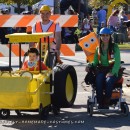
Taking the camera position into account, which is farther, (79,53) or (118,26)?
(118,26)

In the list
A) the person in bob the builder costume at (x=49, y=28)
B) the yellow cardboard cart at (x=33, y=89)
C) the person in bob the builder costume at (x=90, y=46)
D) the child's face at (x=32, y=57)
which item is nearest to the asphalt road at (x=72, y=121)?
the yellow cardboard cart at (x=33, y=89)

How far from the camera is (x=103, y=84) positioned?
9.53 meters

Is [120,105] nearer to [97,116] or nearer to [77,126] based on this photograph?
[97,116]

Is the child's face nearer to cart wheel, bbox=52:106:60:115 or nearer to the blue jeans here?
cart wheel, bbox=52:106:60:115

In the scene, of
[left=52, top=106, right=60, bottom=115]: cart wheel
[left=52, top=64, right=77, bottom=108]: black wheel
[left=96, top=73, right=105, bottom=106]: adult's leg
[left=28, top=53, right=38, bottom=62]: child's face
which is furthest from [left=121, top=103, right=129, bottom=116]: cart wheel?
[left=28, top=53, right=38, bottom=62]: child's face

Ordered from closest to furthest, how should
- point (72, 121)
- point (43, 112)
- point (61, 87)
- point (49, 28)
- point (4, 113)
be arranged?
1. point (43, 112)
2. point (72, 121)
3. point (4, 113)
4. point (61, 87)
5. point (49, 28)

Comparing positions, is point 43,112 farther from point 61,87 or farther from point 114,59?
point 114,59

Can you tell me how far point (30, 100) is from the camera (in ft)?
28.8

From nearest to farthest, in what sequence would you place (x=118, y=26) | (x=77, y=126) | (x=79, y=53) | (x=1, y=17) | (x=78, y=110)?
(x=77, y=126), (x=78, y=110), (x=1, y=17), (x=79, y=53), (x=118, y=26)

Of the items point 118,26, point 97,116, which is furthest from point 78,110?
point 118,26

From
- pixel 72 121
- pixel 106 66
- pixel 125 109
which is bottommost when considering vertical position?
pixel 72 121

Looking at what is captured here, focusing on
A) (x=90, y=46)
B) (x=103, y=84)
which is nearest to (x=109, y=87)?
(x=103, y=84)

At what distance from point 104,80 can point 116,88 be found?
36 centimetres

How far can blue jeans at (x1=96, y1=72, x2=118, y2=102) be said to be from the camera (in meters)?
9.38
